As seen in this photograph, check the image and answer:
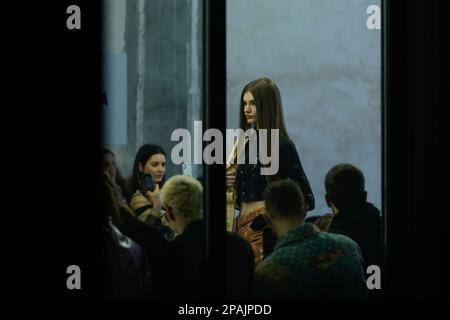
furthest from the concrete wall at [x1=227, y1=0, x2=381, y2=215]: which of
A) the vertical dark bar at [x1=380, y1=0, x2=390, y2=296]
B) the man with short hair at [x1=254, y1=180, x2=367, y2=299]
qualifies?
the man with short hair at [x1=254, y1=180, x2=367, y2=299]

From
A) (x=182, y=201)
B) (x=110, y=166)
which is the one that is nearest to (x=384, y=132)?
(x=182, y=201)

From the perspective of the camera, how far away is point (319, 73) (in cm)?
434

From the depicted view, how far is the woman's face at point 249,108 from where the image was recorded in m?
4.30

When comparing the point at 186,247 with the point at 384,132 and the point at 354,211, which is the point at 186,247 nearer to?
the point at 354,211

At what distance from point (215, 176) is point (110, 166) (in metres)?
0.48

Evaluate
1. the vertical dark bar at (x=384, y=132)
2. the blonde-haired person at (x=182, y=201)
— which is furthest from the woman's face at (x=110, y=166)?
the vertical dark bar at (x=384, y=132)

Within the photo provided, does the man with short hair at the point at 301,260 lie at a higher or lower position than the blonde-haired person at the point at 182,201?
lower

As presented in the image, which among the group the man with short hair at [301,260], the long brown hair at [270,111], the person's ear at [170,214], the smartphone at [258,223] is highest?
the long brown hair at [270,111]

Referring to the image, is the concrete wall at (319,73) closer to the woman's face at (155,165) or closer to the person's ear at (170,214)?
the woman's face at (155,165)

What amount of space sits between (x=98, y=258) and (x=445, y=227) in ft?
5.33

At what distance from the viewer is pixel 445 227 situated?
14.2 feet

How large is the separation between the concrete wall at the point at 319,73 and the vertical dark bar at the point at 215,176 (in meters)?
0.06

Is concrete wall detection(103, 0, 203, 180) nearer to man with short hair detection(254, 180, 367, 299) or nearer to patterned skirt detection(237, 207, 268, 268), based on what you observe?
patterned skirt detection(237, 207, 268, 268)

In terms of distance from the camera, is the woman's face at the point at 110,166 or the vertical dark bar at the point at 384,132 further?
the vertical dark bar at the point at 384,132
